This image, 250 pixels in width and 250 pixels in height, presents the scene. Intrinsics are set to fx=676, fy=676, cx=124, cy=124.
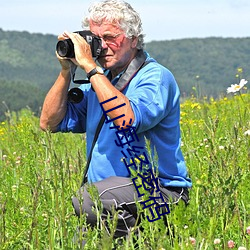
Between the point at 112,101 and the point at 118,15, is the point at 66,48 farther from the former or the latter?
the point at 112,101

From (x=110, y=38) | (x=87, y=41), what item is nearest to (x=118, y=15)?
(x=110, y=38)

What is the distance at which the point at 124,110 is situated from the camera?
313 cm

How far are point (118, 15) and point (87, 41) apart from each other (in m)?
0.25

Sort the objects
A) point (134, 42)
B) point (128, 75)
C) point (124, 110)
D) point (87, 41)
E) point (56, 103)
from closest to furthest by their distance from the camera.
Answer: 1. point (124, 110)
2. point (87, 41)
3. point (128, 75)
4. point (134, 42)
5. point (56, 103)

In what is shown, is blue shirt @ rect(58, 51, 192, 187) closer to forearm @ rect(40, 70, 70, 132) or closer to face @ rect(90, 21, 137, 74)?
face @ rect(90, 21, 137, 74)

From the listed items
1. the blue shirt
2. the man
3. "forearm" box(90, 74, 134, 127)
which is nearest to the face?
the man

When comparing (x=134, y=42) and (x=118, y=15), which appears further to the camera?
(x=134, y=42)

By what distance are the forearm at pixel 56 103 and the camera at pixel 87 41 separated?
308 millimetres

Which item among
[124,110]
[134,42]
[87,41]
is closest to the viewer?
[124,110]

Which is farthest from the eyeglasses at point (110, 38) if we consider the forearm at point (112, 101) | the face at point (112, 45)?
the forearm at point (112, 101)

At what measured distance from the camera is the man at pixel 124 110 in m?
3.24

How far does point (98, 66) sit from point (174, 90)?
0.44 m

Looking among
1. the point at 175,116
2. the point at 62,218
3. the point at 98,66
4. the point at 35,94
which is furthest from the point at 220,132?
the point at 35,94

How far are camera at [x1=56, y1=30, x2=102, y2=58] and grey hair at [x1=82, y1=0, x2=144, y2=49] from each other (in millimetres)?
108
